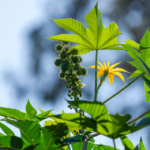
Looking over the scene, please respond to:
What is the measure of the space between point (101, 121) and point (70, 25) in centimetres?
100

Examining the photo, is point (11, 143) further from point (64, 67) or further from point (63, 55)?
point (63, 55)

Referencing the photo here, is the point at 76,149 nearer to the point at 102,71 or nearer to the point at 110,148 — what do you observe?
the point at 110,148

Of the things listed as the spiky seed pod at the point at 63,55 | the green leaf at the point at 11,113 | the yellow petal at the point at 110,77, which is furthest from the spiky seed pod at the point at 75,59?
the green leaf at the point at 11,113

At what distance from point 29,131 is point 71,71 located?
85 cm

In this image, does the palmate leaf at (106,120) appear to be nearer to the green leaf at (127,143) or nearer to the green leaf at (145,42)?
the green leaf at (127,143)

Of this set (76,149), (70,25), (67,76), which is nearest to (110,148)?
(76,149)

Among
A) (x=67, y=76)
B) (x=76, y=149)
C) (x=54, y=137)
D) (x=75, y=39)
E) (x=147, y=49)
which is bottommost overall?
(x=76, y=149)

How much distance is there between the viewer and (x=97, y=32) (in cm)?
182

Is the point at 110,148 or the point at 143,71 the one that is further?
the point at 143,71

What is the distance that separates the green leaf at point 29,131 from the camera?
Result: 46.0 inches

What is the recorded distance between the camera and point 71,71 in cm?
190

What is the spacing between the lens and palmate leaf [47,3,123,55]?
1685 mm

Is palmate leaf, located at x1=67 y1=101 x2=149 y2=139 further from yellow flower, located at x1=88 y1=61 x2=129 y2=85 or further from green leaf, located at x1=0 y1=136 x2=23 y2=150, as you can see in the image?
yellow flower, located at x1=88 y1=61 x2=129 y2=85

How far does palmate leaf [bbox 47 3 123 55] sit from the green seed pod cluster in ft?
0.30
